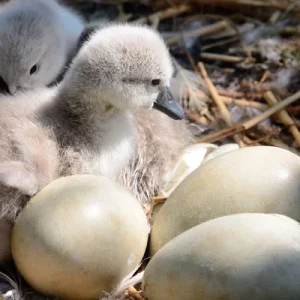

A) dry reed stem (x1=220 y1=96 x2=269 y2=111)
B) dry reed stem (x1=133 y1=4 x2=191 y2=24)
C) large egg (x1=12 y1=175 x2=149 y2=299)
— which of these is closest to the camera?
large egg (x1=12 y1=175 x2=149 y2=299)

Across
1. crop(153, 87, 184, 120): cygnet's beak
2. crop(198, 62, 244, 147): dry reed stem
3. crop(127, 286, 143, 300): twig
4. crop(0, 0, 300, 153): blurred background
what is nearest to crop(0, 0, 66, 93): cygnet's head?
crop(0, 0, 300, 153): blurred background

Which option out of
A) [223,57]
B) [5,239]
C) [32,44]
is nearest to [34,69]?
[32,44]

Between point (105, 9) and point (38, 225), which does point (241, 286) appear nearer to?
point (38, 225)

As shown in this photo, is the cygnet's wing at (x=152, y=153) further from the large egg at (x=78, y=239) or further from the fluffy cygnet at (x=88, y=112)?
the large egg at (x=78, y=239)

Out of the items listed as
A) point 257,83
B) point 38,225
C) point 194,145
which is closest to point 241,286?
point 38,225

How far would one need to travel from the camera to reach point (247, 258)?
1.19 meters

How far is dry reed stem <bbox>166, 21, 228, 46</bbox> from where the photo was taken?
2.46 m

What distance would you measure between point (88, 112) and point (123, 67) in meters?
0.13

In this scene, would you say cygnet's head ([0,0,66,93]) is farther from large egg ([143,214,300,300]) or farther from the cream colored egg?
large egg ([143,214,300,300])

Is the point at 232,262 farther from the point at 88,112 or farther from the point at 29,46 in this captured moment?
the point at 29,46

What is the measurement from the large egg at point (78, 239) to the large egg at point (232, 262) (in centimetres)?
11

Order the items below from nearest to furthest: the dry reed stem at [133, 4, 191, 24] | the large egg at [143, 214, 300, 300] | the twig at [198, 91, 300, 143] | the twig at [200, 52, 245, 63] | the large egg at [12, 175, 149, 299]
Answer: the large egg at [143, 214, 300, 300] < the large egg at [12, 175, 149, 299] < the twig at [198, 91, 300, 143] < the twig at [200, 52, 245, 63] < the dry reed stem at [133, 4, 191, 24]

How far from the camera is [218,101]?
2.19 m

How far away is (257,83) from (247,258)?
1166mm
